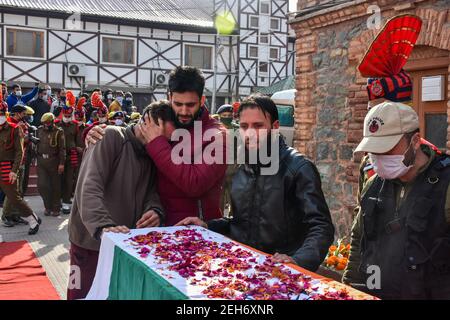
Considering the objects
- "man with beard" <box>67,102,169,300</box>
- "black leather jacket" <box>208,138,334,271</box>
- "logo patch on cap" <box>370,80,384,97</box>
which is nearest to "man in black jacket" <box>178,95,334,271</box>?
"black leather jacket" <box>208,138,334,271</box>

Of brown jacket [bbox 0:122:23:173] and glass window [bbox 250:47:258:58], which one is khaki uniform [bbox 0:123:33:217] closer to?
brown jacket [bbox 0:122:23:173]

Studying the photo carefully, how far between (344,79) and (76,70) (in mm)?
18454

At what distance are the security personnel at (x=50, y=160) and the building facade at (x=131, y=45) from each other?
13625 mm

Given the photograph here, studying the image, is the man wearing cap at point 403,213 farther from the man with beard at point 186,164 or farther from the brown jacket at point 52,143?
the brown jacket at point 52,143

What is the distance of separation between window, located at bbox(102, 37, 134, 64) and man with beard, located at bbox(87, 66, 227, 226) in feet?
72.3

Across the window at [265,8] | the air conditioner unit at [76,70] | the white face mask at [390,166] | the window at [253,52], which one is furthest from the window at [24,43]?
the white face mask at [390,166]

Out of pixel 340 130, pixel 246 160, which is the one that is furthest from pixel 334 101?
pixel 246 160

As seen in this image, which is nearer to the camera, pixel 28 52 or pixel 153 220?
pixel 153 220

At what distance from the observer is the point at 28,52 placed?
73.7ft

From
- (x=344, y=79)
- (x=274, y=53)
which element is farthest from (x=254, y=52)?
(x=344, y=79)

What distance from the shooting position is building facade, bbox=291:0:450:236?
18.8 ft

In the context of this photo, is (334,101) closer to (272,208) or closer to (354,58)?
(354,58)

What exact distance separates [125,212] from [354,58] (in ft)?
15.2

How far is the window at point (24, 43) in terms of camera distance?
2194 cm
